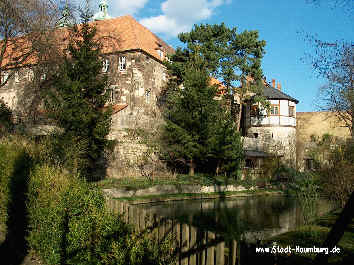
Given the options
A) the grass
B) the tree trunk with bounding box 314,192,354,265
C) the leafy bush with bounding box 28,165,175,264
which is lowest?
the grass

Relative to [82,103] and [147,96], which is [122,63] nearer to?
[147,96]

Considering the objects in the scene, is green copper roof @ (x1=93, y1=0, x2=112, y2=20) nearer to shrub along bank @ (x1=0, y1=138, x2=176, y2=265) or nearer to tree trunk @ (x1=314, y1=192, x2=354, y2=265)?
shrub along bank @ (x1=0, y1=138, x2=176, y2=265)

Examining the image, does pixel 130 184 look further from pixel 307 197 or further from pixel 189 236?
pixel 189 236

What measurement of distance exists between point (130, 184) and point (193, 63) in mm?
13439

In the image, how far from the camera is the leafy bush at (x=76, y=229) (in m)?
4.16

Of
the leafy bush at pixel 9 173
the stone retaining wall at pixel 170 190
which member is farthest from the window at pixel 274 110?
the leafy bush at pixel 9 173

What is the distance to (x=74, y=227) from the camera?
4.86 meters

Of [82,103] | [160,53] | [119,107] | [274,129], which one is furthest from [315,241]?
[274,129]

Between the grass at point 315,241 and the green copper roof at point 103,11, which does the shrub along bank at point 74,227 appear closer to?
the grass at point 315,241

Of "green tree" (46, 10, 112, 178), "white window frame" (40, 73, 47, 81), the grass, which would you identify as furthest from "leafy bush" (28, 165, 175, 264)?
"white window frame" (40, 73, 47, 81)

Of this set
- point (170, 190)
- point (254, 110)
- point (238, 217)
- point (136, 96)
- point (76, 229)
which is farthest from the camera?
point (254, 110)

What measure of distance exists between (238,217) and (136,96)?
18.2m

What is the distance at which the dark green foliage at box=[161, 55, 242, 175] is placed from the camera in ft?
71.4

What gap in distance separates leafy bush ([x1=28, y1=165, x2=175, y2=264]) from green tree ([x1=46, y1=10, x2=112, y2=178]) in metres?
10.1
